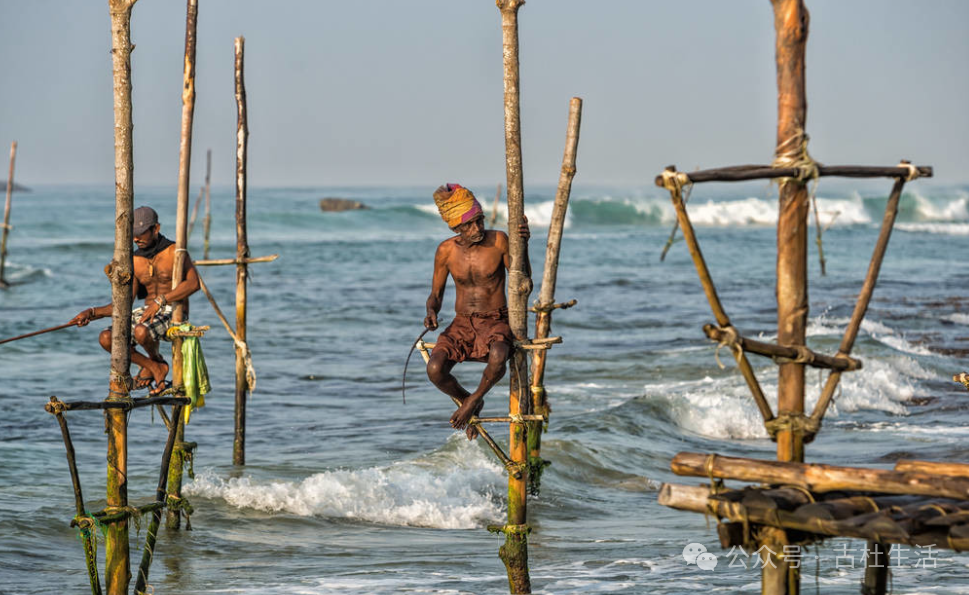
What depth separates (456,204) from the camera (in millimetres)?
6879

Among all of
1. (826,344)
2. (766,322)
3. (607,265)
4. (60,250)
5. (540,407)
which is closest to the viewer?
(540,407)

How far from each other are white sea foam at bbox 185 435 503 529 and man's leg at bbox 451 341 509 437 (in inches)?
150

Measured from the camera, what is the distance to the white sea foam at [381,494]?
1040 cm

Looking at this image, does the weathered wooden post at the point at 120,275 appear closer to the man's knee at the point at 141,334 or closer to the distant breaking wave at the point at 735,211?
the man's knee at the point at 141,334

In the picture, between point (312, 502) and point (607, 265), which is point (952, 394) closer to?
point (312, 502)

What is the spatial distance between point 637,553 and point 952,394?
363 inches

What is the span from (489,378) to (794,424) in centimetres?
214

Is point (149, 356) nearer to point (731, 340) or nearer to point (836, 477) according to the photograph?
point (731, 340)

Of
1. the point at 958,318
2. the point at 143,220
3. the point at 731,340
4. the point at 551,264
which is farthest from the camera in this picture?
the point at 958,318

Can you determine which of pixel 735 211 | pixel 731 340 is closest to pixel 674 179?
pixel 731 340

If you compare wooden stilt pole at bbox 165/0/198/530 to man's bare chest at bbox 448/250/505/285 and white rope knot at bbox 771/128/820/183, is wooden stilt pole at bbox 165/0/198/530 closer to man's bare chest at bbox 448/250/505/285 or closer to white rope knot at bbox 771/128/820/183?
man's bare chest at bbox 448/250/505/285

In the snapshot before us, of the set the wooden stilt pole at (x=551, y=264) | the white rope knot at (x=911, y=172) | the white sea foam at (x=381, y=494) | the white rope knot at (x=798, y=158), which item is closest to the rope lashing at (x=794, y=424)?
the white rope knot at (x=798, y=158)

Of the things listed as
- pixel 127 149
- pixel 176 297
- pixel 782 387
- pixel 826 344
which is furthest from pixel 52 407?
pixel 826 344

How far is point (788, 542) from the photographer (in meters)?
4.55
